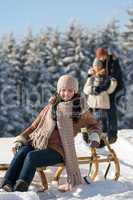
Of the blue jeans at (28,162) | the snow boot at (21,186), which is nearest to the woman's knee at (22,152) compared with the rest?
the blue jeans at (28,162)

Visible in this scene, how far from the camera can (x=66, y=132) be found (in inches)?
260

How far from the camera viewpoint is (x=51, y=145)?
21.9 feet

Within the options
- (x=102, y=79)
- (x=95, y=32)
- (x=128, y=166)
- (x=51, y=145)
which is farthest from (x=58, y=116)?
(x=95, y=32)

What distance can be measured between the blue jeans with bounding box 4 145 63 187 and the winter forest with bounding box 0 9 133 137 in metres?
38.8

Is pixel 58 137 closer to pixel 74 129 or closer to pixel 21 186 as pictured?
pixel 74 129

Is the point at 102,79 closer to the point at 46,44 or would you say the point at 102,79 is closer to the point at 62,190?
the point at 62,190

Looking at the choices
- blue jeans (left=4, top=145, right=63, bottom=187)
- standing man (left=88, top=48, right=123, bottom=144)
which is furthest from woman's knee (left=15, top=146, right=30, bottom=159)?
standing man (left=88, top=48, right=123, bottom=144)

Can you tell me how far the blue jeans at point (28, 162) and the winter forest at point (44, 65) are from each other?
38803 millimetres

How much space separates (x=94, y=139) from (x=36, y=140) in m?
0.70

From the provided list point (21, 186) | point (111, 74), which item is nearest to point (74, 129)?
point (21, 186)

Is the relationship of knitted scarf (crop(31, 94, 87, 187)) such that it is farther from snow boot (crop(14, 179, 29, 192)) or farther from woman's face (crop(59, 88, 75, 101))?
snow boot (crop(14, 179, 29, 192))

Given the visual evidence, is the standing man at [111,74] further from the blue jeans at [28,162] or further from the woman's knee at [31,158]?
the woman's knee at [31,158]

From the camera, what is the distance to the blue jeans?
636 centimetres

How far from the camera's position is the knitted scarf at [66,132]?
658 cm
